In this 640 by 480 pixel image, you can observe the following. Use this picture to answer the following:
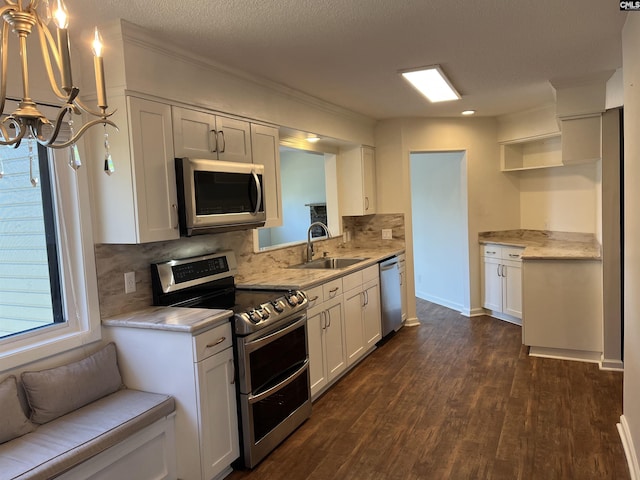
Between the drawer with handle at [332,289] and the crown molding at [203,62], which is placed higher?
the crown molding at [203,62]

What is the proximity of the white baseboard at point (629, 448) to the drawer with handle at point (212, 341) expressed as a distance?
2164 mm

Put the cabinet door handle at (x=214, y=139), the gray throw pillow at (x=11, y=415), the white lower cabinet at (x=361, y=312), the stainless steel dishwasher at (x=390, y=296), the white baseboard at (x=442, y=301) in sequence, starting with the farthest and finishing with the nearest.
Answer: the white baseboard at (x=442, y=301), the stainless steel dishwasher at (x=390, y=296), the white lower cabinet at (x=361, y=312), the cabinet door handle at (x=214, y=139), the gray throw pillow at (x=11, y=415)

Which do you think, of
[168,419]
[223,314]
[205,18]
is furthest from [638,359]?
[205,18]

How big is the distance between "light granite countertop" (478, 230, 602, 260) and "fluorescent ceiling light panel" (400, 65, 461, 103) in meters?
1.62

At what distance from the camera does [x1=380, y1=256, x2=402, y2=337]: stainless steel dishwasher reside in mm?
4703

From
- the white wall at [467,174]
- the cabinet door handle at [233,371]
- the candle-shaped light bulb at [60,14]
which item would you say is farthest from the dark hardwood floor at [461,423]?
the candle-shaped light bulb at [60,14]

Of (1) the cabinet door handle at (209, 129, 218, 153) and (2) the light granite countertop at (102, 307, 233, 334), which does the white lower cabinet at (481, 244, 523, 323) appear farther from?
(2) the light granite countertop at (102, 307, 233, 334)

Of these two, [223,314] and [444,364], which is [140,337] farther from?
[444,364]

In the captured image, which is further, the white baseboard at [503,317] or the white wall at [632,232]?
the white baseboard at [503,317]

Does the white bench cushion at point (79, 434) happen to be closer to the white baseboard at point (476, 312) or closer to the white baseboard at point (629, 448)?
the white baseboard at point (629, 448)

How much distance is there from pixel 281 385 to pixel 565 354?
279 centimetres

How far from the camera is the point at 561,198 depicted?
5301mm

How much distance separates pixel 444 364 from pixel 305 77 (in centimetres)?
273

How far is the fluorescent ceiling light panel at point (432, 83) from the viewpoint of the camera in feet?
11.3
